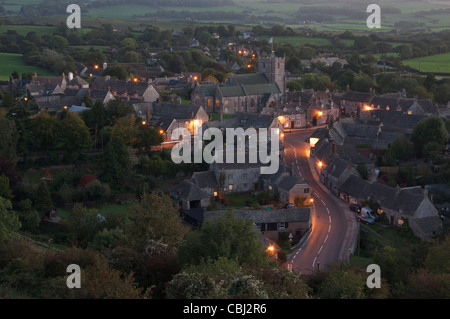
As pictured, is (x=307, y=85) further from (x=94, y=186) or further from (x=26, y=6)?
(x=26, y=6)

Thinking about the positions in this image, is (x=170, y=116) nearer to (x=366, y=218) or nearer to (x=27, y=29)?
(x=366, y=218)

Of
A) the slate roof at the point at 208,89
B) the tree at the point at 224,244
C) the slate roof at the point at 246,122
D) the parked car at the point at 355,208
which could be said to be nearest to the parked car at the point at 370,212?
the parked car at the point at 355,208

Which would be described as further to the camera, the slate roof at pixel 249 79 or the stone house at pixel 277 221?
the slate roof at pixel 249 79

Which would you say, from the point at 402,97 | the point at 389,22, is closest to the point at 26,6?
the point at 389,22

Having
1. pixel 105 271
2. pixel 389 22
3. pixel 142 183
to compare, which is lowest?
pixel 142 183

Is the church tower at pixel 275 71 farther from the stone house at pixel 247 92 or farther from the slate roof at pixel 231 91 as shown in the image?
the slate roof at pixel 231 91

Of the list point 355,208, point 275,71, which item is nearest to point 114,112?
point 355,208
